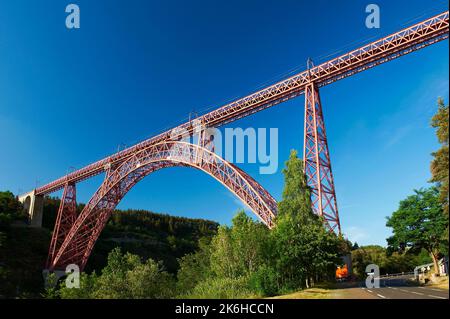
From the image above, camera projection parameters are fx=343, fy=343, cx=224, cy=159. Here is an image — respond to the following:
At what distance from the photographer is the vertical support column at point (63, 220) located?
4597 centimetres

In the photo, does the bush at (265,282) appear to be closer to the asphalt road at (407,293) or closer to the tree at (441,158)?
the asphalt road at (407,293)

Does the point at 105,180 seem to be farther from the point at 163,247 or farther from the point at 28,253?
the point at 163,247

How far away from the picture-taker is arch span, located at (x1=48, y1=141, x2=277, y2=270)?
26234 millimetres

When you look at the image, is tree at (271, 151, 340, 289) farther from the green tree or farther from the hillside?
the hillside

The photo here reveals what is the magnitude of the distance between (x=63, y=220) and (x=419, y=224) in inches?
1679

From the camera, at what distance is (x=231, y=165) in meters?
28.2

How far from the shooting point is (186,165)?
3212 cm

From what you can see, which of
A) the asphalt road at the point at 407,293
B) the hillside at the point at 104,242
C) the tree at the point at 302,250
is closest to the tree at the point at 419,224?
the asphalt road at the point at 407,293

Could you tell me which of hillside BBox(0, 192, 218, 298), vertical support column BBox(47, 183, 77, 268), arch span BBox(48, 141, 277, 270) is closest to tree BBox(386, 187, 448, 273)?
arch span BBox(48, 141, 277, 270)

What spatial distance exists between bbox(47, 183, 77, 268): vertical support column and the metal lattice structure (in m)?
0.13

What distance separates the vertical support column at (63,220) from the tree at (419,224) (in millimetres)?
39155

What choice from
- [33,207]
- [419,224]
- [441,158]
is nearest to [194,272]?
[419,224]
